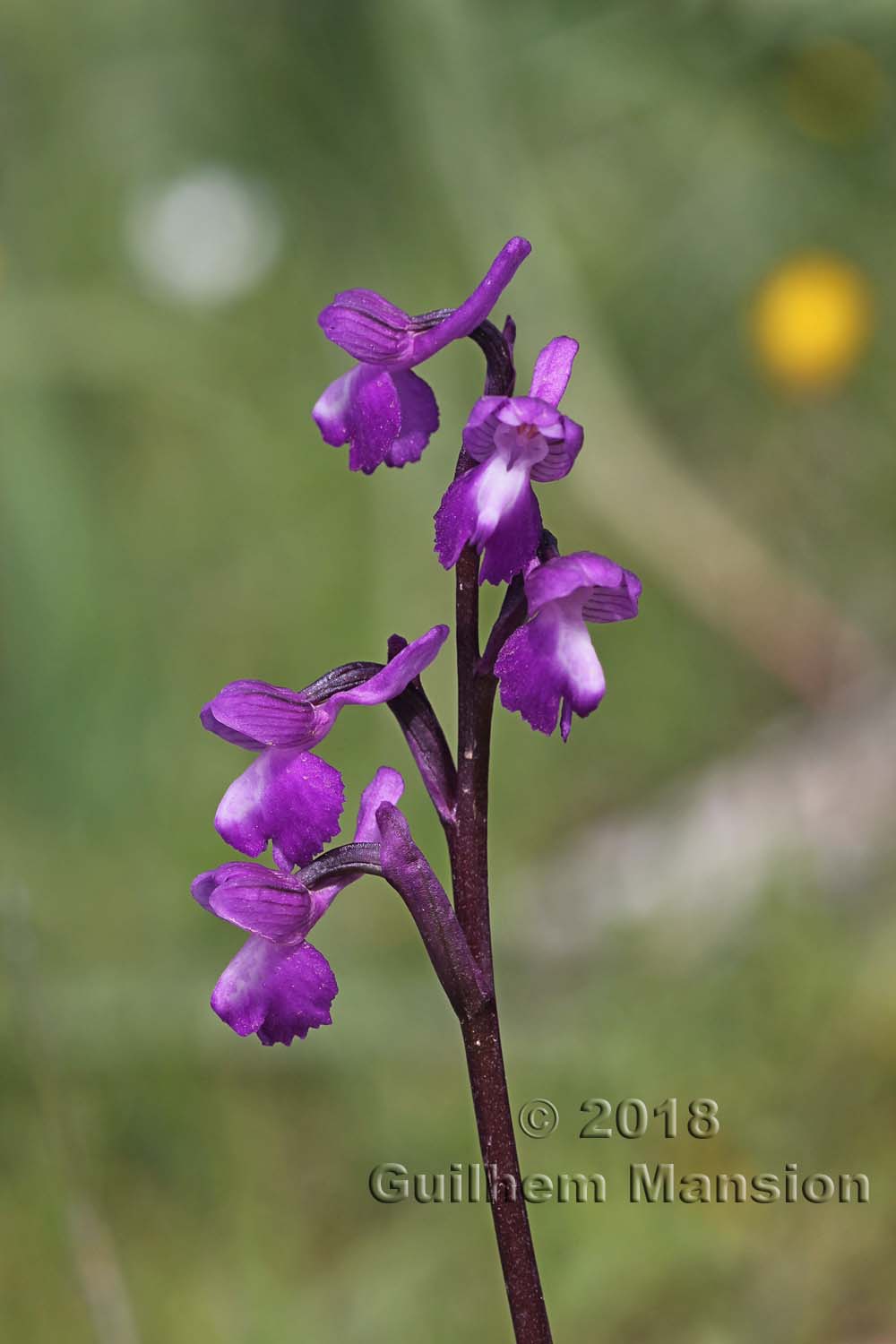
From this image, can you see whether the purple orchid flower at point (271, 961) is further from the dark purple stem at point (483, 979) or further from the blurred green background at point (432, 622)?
the blurred green background at point (432, 622)

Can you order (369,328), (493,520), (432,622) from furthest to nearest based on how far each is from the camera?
(432,622) → (369,328) → (493,520)

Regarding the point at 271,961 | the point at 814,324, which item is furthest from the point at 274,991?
the point at 814,324

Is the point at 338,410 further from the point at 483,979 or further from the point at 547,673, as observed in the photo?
the point at 483,979

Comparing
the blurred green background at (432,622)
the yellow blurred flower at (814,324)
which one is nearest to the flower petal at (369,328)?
the blurred green background at (432,622)

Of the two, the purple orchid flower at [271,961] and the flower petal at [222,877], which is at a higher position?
the flower petal at [222,877]

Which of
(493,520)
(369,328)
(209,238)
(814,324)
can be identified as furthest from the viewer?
(209,238)

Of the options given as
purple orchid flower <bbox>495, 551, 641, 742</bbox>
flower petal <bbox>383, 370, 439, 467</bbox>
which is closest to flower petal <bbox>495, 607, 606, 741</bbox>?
purple orchid flower <bbox>495, 551, 641, 742</bbox>
